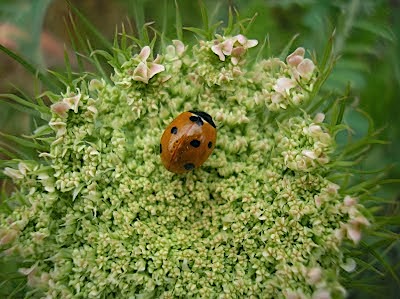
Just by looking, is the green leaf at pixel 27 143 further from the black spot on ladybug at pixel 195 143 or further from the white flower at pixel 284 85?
the white flower at pixel 284 85

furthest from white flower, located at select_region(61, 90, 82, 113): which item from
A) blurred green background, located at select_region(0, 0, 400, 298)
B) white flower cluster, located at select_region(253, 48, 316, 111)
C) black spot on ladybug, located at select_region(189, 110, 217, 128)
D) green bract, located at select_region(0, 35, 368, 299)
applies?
white flower cluster, located at select_region(253, 48, 316, 111)

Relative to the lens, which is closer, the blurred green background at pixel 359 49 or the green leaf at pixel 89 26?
the green leaf at pixel 89 26

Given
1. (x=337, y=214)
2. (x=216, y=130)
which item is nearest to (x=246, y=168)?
(x=216, y=130)

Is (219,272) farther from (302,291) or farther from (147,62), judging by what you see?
(147,62)

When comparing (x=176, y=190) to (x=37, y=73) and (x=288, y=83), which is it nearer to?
(x=288, y=83)

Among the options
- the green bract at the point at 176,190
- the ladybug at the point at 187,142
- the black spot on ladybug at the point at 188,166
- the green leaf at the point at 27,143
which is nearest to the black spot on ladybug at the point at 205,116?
the ladybug at the point at 187,142

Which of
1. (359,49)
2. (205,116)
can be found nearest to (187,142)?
(205,116)
